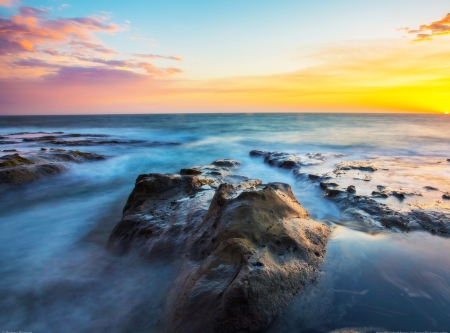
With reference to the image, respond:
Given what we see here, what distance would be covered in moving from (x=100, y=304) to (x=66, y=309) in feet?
1.38

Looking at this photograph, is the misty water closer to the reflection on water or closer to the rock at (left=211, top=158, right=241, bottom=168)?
the reflection on water

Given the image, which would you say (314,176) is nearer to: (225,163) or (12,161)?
(225,163)

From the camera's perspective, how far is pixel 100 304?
10.6ft

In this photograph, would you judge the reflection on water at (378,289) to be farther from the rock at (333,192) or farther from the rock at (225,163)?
the rock at (225,163)

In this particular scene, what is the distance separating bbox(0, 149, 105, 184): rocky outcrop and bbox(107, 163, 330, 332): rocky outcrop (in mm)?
5622

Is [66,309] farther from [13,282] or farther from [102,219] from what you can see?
[102,219]

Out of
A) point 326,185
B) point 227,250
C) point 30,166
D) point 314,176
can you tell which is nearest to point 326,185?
point 326,185

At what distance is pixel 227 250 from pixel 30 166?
9154mm

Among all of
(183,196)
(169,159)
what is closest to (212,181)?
(183,196)

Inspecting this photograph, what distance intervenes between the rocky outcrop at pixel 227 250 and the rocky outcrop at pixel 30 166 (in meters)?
5.62

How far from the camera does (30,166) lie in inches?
353

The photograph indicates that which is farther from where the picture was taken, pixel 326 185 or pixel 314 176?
pixel 314 176

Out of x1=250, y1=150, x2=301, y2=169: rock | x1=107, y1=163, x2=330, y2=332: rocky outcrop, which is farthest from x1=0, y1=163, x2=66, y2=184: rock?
x1=250, y1=150, x2=301, y2=169: rock

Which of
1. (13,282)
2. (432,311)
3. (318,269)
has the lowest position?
(13,282)
